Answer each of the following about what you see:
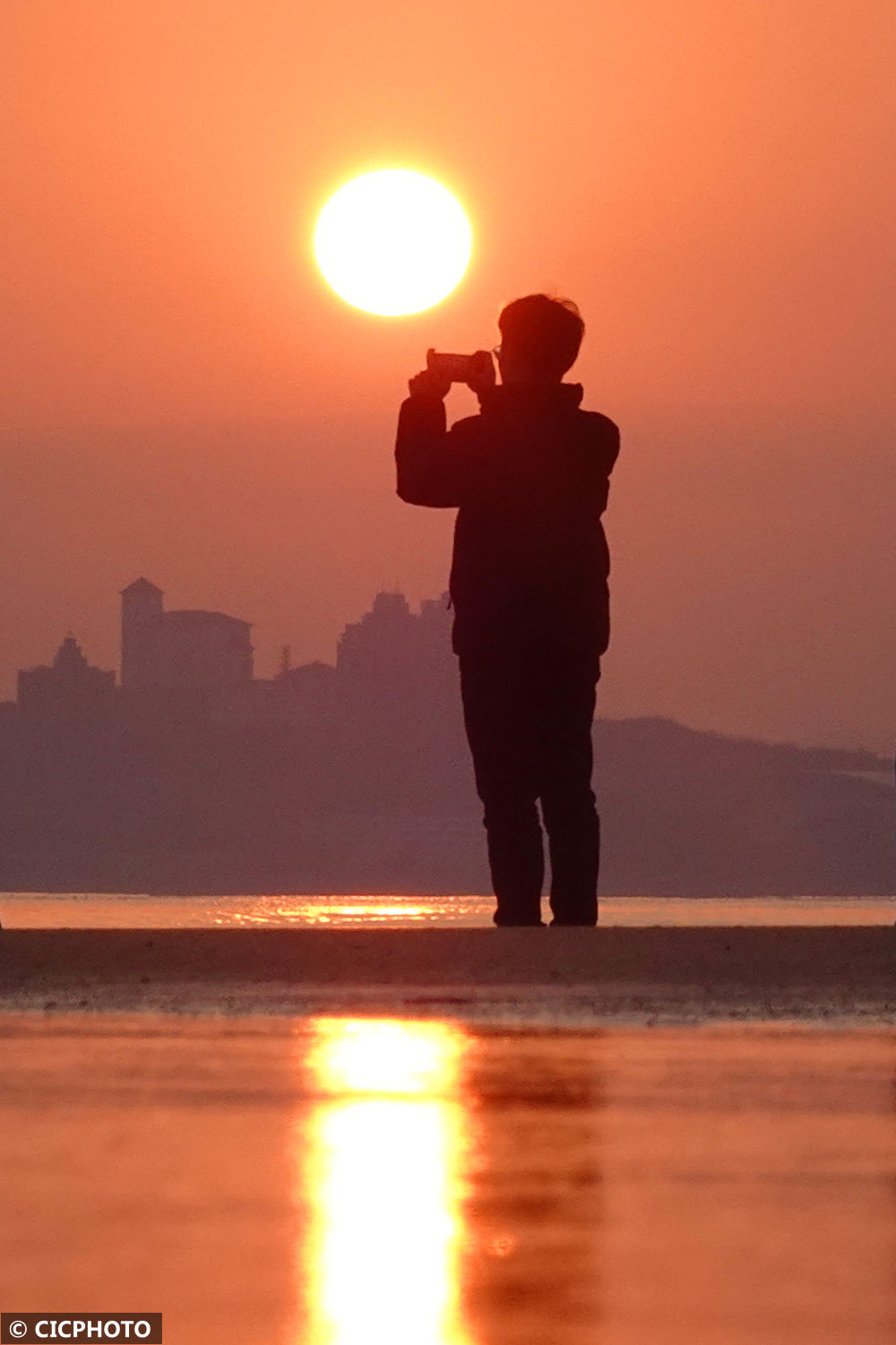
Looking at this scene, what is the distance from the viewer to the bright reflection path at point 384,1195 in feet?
7.35

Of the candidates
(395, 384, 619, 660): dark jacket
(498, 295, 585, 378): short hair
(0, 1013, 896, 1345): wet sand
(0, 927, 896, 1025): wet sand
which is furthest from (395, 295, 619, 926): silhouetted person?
(0, 1013, 896, 1345): wet sand

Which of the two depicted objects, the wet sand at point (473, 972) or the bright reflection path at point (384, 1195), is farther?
the wet sand at point (473, 972)

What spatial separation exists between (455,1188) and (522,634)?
436 centimetres

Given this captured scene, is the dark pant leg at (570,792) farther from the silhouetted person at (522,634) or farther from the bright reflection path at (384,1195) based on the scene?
the bright reflection path at (384,1195)

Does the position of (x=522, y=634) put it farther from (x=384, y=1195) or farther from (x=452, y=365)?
(x=384, y=1195)

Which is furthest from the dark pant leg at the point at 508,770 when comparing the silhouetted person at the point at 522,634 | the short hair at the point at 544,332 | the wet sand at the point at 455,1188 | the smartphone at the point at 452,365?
the wet sand at the point at 455,1188

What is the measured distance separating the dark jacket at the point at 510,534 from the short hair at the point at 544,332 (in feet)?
0.90

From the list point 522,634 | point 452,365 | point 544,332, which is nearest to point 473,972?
point 522,634

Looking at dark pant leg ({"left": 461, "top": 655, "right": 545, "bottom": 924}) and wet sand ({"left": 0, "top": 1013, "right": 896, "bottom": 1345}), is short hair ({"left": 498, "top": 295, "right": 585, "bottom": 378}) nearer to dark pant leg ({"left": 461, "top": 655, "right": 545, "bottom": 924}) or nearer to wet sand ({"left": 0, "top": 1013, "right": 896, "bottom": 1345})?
dark pant leg ({"left": 461, "top": 655, "right": 545, "bottom": 924})

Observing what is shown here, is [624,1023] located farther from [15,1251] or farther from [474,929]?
[15,1251]

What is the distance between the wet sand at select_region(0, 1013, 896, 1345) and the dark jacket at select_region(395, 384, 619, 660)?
258cm

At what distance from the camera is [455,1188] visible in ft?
9.77

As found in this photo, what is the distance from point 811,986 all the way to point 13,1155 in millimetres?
2626

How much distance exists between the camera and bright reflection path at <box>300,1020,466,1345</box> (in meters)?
2.24
